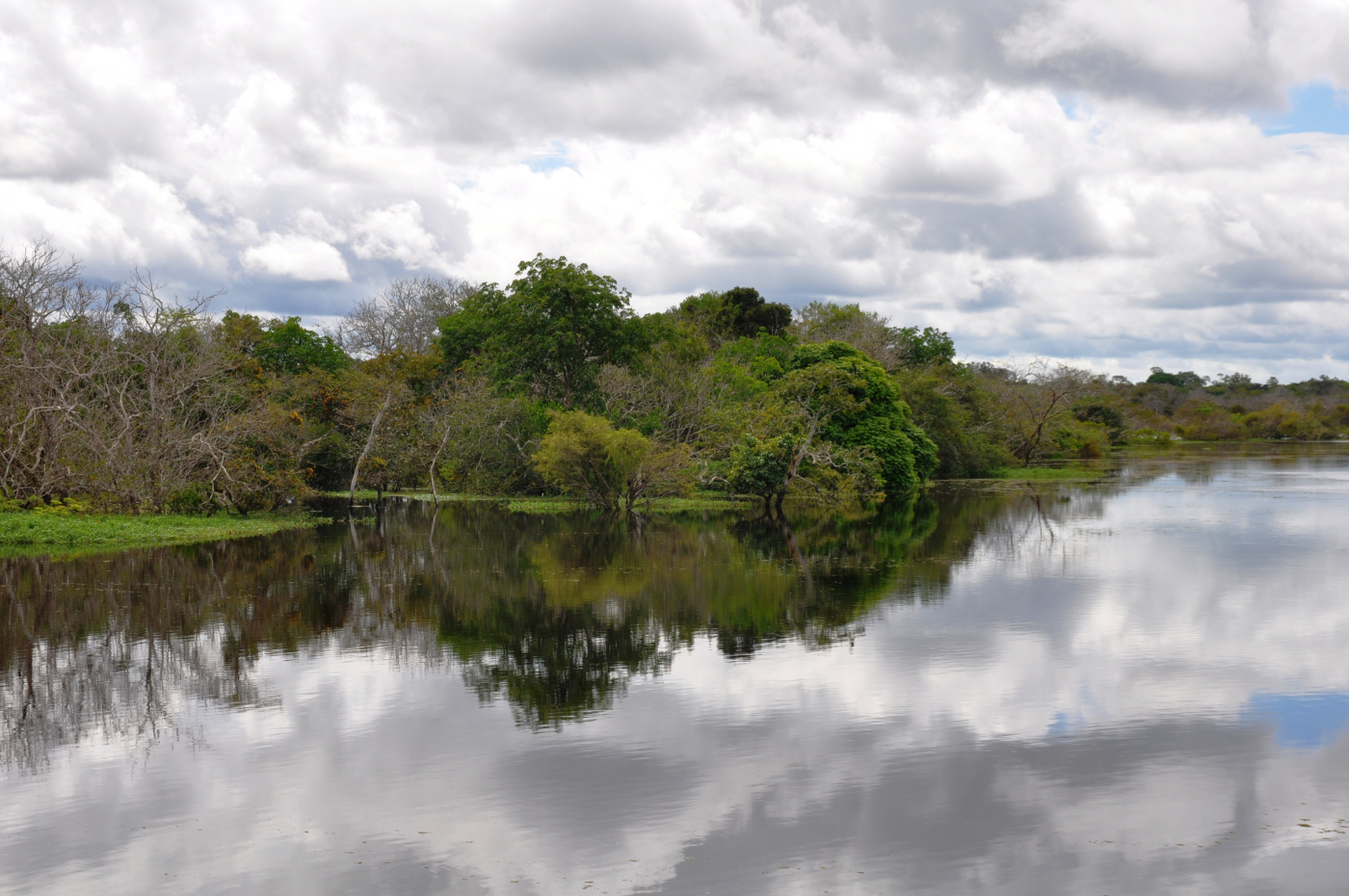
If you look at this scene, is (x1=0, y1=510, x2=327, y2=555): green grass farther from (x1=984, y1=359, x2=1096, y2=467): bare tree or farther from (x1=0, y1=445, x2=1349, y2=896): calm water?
(x1=984, y1=359, x2=1096, y2=467): bare tree

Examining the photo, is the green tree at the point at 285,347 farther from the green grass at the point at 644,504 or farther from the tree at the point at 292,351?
the green grass at the point at 644,504

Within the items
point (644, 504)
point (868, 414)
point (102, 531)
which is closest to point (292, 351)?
point (644, 504)

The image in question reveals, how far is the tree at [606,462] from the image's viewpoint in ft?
105

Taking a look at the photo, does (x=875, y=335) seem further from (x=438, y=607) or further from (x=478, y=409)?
(x=438, y=607)

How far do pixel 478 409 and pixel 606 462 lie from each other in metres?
7.14

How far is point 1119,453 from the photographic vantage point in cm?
7919

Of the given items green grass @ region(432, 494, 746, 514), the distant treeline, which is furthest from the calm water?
green grass @ region(432, 494, 746, 514)

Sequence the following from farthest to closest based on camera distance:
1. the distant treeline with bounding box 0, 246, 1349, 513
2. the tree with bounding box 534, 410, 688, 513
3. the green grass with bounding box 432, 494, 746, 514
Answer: the green grass with bounding box 432, 494, 746, 514, the tree with bounding box 534, 410, 688, 513, the distant treeline with bounding box 0, 246, 1349, 513

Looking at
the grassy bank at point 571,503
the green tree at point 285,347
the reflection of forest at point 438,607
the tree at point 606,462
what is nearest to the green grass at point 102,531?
the reflection of forest at point 438,607

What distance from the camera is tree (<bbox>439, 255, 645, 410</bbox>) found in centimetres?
3825

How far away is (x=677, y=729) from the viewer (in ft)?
32.2

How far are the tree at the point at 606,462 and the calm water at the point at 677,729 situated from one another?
12096 millimetres

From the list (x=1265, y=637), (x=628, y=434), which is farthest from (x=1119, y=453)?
(x=1265, y=637)

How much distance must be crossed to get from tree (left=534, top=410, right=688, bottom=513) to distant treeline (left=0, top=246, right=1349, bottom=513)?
77mm
